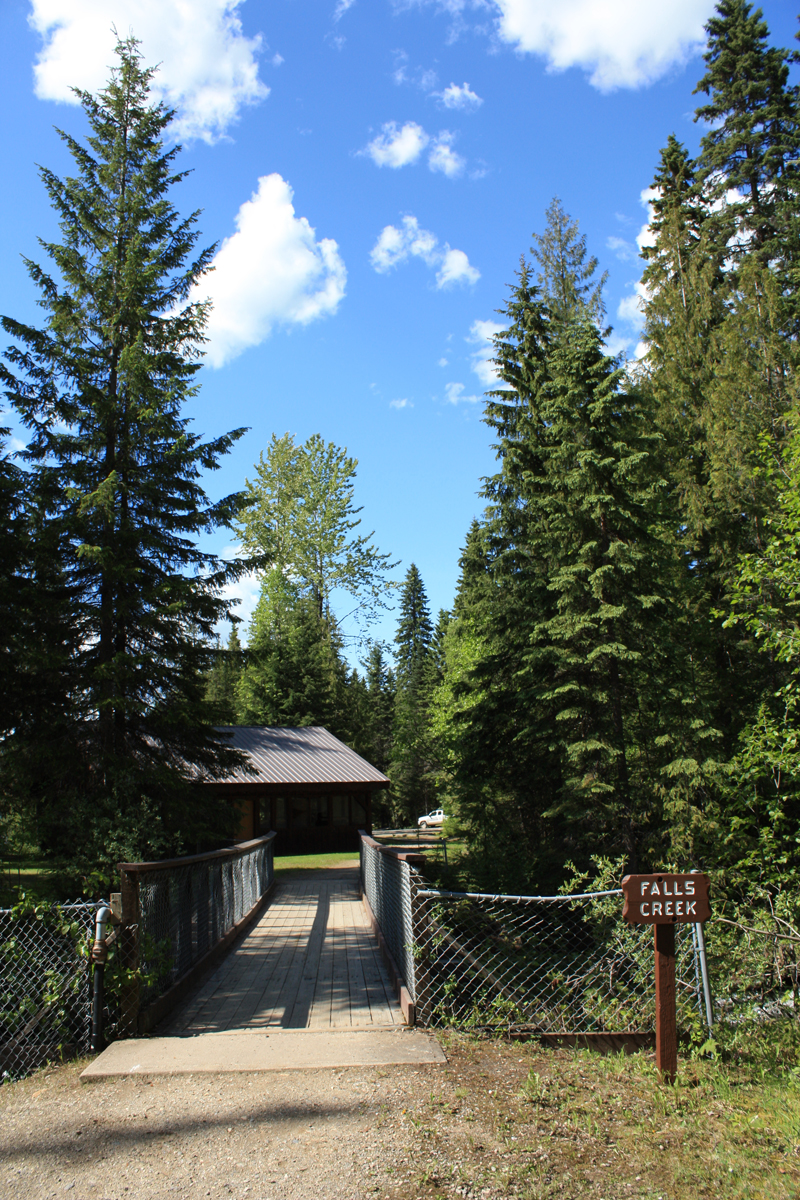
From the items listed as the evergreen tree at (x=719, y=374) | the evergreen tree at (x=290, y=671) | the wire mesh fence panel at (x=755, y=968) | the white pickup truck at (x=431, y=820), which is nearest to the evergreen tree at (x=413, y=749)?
the white pickup truck at (x=431, y=820)

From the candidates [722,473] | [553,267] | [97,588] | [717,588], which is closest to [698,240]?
[553,267]

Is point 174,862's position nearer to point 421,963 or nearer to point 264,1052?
point 264,1052

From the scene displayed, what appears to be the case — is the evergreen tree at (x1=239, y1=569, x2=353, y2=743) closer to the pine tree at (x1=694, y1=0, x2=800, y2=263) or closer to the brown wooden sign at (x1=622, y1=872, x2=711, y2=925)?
the pine tree at (x1=694, y1=0, x2=800, y2=263)

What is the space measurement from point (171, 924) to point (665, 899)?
416 centimetres

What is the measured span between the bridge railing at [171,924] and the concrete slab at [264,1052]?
18.2 inches

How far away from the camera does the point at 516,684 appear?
14094mm

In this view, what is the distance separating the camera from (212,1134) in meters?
3.54

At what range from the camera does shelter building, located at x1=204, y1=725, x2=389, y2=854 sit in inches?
915

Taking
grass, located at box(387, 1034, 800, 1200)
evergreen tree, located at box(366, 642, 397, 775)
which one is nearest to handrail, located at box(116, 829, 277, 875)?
grass, located at box(387, 1034, 800, 1200)

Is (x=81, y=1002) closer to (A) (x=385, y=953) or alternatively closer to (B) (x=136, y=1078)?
(B) (x=136, y=1078)

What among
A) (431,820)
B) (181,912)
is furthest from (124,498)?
(431,820)

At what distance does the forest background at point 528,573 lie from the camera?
9.16 metres

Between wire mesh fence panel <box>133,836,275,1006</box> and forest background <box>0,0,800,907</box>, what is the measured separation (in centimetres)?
86

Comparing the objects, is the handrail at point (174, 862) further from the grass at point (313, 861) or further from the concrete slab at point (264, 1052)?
the grass at point (313, 861)
